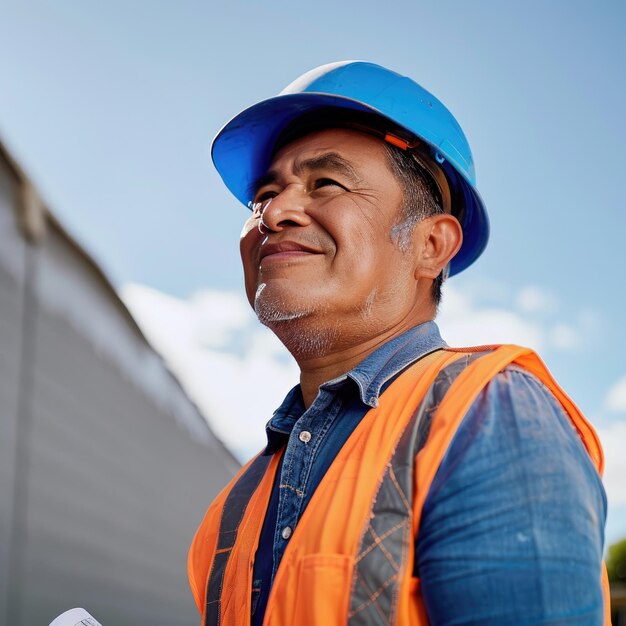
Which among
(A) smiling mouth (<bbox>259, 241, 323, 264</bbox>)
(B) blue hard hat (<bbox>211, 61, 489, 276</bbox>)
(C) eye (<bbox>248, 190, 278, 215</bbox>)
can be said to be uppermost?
(B) blue hard hat (<bbox>211, 61, 489, 276</bbox>)

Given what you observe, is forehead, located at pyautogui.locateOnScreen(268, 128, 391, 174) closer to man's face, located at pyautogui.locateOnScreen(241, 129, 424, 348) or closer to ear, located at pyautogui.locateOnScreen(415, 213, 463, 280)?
man's face, located at pyautogui.locateOnScreen(241, 129, 424, 348)

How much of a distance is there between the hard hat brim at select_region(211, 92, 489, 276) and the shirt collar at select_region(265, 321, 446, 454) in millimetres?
519

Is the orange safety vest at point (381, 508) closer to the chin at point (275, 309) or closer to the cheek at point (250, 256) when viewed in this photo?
the chin at point (275, 309)

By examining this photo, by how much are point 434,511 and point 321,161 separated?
3.52 ft

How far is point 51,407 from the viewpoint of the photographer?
148 inches

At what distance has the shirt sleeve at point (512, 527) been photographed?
49.2 inches

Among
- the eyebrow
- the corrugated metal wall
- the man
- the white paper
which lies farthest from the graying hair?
the corrugated metal wall

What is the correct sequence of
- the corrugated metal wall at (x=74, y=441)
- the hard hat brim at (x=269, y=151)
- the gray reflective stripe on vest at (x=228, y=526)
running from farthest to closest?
the corrugated metal wall at (x=74, y=441), the hard hat brim at (x=269, y=151), the gray reflective stripe on vest at (x=228, y=526)

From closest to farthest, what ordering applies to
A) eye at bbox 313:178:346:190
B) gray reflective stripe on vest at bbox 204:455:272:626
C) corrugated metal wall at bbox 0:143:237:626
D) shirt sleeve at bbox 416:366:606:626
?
shirt sleeve at bbox 416:366:606:626
gray reflective stripe on vest at bbox 204:455:272:626
eye at bbox 313:178:346:190
corrugated metal wall at bbox 0:143:237:626

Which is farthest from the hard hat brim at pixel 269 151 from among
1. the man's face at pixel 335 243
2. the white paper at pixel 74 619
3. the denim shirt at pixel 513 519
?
the white paper at pixel 74 619

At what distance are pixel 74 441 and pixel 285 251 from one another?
2.44m

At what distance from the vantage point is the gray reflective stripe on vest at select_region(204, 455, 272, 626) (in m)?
1.84

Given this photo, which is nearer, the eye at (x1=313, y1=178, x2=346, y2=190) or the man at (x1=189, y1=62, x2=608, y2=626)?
the man at (x1=189, y1=62, x2=608, y2=626)

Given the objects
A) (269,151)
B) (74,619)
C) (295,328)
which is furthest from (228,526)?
(269,151)
